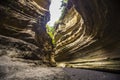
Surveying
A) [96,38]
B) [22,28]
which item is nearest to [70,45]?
[96,38]

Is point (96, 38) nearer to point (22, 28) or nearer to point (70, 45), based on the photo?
point (70, 45)

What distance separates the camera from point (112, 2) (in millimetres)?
5715

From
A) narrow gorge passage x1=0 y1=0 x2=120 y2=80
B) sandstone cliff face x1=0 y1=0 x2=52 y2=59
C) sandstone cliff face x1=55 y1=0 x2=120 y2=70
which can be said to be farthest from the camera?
sandstone cliff face x1=0 y1=0 x2=52 y2=59

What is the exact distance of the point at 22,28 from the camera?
7809 millimetres

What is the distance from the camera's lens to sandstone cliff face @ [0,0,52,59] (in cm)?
652

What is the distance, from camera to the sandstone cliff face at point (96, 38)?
244 inches

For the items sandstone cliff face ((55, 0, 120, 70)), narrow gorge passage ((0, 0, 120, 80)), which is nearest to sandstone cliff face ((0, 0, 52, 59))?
narrow gorge passage ((0, 0, 120, 80))

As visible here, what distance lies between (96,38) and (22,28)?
360 cm

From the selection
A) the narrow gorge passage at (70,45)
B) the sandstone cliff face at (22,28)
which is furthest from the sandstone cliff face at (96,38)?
the sandstone cliff face at (22,28)

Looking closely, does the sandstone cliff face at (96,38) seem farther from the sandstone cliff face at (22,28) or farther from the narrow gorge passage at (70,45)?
the sandstone cliff face at (22,28)

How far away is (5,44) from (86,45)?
4164 mm

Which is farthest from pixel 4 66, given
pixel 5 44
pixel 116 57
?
pixel 116 57

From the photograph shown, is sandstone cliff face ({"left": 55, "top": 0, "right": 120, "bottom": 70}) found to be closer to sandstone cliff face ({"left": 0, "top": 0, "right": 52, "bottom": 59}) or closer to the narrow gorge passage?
the narrow gorge passage

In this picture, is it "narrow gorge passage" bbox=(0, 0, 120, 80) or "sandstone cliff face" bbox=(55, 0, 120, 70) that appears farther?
"sandstone cliff face" bbox=(55, 0, 120, 70)
